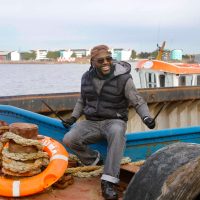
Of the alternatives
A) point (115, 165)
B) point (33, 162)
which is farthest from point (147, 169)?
point (33, 162)

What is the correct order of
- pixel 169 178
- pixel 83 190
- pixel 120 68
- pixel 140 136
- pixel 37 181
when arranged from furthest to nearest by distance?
pixel 140 136 < pixel 120 68 < pixel 83 190 < pixel 37 181 < pixel 169 178

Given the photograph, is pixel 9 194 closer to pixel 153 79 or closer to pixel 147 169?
pixel 147 169

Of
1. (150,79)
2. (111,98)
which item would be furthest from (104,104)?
(150,79)

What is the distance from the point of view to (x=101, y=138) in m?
4.98

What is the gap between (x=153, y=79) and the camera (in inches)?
628

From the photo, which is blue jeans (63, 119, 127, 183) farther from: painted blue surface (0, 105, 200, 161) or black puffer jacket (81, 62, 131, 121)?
painted blue surface (0, 105, 200, 161)

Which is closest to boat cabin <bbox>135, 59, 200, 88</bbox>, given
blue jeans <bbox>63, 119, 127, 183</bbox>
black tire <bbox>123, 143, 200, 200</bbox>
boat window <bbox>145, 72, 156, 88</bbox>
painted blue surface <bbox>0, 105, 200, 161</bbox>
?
boat window <bbox>145, 72, 156, 88</bbox>

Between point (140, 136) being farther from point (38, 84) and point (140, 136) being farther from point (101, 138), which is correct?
point (38, 84)

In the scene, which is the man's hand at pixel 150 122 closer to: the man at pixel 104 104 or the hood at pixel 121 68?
the man at pixel 104 104

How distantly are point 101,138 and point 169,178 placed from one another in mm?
→ 1653

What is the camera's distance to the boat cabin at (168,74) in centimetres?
1515

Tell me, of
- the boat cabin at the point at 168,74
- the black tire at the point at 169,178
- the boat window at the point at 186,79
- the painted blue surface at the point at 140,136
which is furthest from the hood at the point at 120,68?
the boat window at the point at 186,79

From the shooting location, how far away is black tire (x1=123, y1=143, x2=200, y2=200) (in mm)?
3398

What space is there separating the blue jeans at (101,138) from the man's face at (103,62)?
1.88ft
